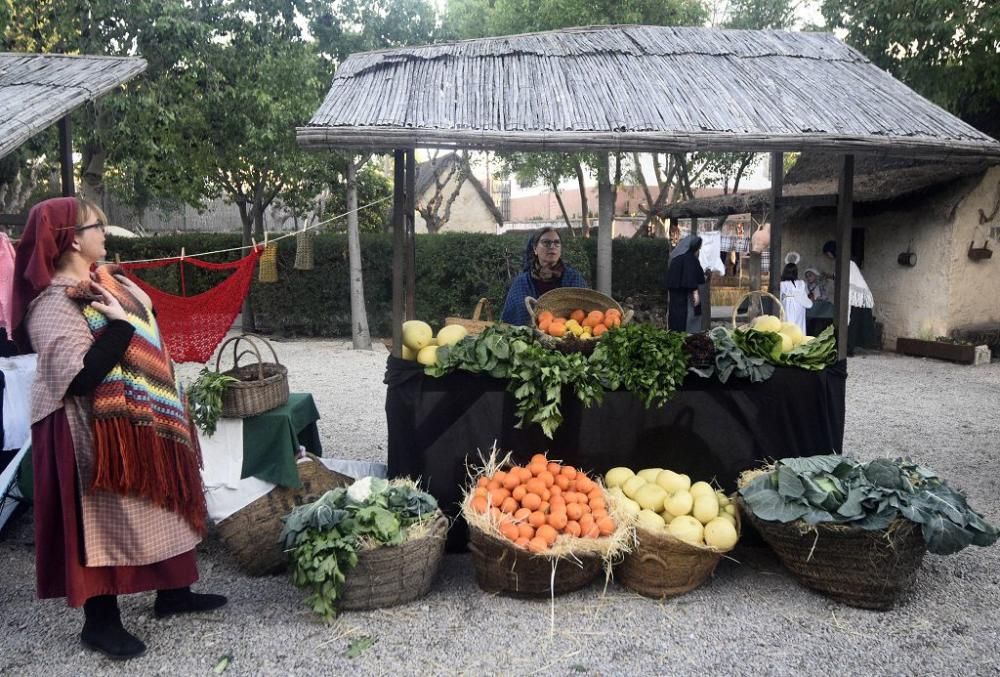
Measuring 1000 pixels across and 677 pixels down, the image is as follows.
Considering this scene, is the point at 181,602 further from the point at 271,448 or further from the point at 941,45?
the point at 941,45

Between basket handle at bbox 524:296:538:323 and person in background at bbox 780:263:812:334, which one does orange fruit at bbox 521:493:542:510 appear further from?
person in background at bbox 780:263:812:334

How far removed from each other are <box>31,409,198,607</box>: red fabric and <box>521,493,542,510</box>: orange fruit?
170cm

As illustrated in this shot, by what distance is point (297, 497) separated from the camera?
397 cm

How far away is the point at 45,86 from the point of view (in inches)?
204

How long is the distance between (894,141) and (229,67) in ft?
33.0

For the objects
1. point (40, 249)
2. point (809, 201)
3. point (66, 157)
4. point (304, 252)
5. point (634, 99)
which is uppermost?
point (634, 99)

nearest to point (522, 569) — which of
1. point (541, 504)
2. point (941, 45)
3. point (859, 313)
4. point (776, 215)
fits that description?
point (541, 504)

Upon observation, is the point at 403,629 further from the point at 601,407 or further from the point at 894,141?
the point at 894,141

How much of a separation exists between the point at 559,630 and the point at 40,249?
104 inches

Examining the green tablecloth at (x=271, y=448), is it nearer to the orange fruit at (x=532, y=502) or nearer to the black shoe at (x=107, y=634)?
the black shoe at (x=107, y=634)

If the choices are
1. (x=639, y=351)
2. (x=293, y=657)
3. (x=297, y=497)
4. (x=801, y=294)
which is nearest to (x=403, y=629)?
(x=293, y=657)

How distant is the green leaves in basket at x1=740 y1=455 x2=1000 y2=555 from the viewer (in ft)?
10.5

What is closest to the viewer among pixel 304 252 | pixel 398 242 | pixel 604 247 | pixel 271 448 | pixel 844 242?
pixel 271 448

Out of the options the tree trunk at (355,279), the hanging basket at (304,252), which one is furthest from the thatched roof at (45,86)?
the hanging basket at (304,252)
